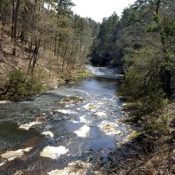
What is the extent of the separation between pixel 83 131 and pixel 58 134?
2.06 meters

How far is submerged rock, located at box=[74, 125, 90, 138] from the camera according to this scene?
899 inches

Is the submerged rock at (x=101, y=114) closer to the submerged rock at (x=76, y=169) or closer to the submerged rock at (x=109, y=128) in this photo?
the submerged rock at (x=109, y=128)

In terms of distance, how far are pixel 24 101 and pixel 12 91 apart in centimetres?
163

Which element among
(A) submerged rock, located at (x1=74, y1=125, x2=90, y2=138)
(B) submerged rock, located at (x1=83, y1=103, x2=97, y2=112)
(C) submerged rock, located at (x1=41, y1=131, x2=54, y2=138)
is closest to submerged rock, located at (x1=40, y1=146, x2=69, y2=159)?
(C) submerged rock, located at (x1=41, y1=131, x2=54, y2=138)

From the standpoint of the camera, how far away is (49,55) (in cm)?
6050

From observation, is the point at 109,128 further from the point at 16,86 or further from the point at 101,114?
the point at 16,86

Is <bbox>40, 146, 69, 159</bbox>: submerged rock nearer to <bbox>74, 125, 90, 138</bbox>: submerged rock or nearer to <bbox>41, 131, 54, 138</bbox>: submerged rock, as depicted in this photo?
<bbox>41, 131, 54, 138</bbox>: submerged rock

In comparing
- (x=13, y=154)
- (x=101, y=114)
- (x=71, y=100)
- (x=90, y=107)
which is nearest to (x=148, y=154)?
(x=13, y=154)

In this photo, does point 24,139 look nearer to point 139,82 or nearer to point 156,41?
point 139,82

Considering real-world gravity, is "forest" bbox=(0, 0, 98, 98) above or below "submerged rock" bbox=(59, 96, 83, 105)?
above

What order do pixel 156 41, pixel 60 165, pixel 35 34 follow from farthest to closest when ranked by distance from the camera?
1. pixel 35 34
2. pixel 156 41
3. pixel 60 165

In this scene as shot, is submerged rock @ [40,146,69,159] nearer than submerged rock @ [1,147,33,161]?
No

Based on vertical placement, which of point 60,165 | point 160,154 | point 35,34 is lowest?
point 60,165

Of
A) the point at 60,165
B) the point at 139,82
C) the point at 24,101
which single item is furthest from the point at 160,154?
the point at 24,101
